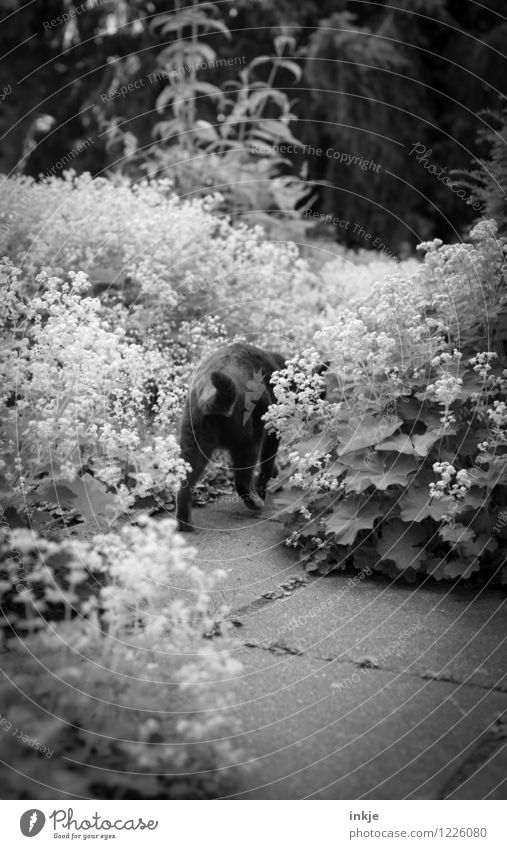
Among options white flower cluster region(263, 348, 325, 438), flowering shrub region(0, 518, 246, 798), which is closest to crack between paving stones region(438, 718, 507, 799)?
flowering shrub region(0, 518, 246, 798)

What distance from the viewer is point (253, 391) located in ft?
15.1

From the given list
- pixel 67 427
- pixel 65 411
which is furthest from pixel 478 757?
pixel 65 411

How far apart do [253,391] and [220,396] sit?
0.53 m

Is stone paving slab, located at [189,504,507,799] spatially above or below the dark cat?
below

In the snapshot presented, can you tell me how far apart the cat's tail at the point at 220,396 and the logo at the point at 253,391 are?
0.26 metres

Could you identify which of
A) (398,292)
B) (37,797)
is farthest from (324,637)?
(398,292)

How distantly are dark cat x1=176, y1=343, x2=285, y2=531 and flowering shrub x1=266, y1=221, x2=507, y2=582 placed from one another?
0.71 feet

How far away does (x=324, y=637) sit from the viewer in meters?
3.39

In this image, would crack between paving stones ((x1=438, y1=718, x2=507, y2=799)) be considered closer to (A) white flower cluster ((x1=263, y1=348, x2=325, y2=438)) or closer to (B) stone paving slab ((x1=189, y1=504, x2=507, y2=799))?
(B) stone paving slab ((x1=189, y1=504, x2=507, y2=799))

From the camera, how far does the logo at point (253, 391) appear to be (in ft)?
14.8
